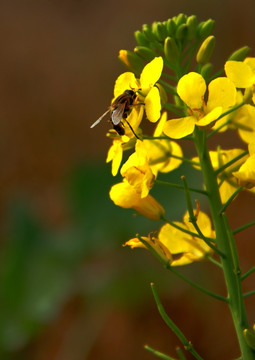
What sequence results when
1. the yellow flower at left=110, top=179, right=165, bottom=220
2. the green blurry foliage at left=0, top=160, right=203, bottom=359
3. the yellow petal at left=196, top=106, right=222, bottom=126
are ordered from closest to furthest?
the yellow petal at left=196, top=106, right=222, bottom=126, the yellow flower at left=110, top=179, right=165, bottom=220, the green blurry foliage at left=0, top=160, right=203, bottom=359

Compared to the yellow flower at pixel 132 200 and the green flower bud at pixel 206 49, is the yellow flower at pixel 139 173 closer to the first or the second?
the yellow flower at pixel 132 200

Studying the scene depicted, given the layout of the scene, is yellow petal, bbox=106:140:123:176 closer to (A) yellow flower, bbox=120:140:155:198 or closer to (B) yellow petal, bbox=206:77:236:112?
(A) yellow flower, bbox=120:140:155:198

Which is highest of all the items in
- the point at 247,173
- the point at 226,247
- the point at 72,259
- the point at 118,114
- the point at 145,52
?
the point at 145,52

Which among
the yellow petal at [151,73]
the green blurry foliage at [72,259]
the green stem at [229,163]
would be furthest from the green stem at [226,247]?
the green blurry foliage at [72,259]

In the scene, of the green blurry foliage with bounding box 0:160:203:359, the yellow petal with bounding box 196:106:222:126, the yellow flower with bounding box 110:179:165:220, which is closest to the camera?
the yellow petal with bounding box 196:106:222:126

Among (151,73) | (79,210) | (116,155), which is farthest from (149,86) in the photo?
(79,210)

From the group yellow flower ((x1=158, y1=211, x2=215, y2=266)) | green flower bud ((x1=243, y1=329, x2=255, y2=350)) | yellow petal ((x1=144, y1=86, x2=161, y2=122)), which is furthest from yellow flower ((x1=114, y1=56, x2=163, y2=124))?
green flower bud ((x1=243, y1=329, x2=255, y2=350))

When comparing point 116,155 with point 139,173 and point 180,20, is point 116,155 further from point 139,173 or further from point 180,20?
point 180,20
